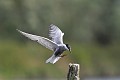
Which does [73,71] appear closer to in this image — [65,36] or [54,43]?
[54,43]

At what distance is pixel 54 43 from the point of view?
43.1ft

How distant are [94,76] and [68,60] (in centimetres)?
194

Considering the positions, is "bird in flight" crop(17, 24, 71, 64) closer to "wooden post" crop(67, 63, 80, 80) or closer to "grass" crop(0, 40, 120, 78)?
"wooden post" crop(67, 63, 80, 80)

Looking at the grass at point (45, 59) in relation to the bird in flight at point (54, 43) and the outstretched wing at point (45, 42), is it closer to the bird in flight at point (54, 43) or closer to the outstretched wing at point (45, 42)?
the bird in flight at point (54, 43)

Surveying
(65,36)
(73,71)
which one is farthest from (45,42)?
(65,36)

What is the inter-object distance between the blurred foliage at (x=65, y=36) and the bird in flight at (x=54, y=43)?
2374cm

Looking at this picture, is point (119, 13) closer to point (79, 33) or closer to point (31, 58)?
point (79, 33)

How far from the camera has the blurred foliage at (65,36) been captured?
41.7 metres

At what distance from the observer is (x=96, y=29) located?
198ft

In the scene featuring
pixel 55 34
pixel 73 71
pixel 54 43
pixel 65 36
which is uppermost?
pixel 65 36

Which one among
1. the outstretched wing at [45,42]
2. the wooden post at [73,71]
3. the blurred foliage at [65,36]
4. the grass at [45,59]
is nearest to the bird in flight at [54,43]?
the outstretched wing at [45,42]

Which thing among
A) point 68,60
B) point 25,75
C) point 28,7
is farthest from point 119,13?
point 25,75

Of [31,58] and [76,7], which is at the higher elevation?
[76,7]

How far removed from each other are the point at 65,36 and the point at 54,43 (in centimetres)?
4047
